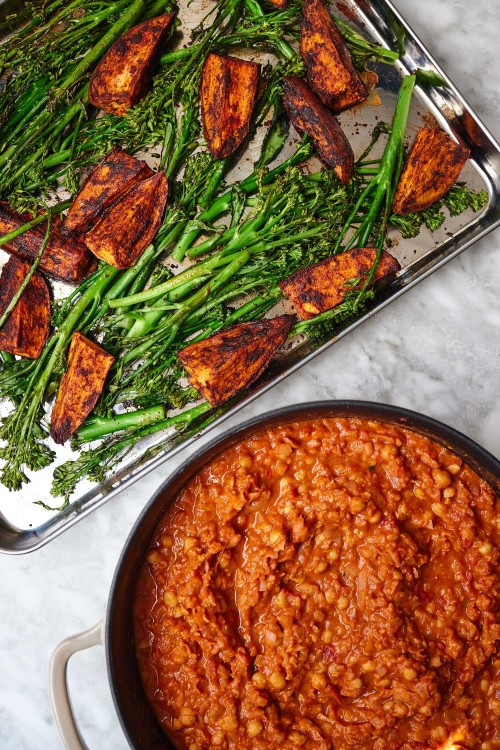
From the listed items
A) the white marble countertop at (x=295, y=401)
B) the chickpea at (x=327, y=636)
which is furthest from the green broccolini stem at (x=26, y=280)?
the chickpea at (x=327, y=636)

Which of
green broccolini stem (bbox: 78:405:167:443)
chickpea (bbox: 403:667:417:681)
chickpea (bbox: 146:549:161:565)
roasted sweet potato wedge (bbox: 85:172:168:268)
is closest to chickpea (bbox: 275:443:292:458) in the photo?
green broccolini stem (bbox: 78:405:167:443)

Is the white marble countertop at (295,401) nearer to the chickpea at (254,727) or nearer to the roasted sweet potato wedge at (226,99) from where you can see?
the chickpea at (254,727)

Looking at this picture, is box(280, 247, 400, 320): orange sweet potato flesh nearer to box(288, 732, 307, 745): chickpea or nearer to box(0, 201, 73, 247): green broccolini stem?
box(0, 201, 73, 247): green broccolini stem

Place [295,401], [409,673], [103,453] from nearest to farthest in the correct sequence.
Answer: [409,673]
[103,453]
[295,401]

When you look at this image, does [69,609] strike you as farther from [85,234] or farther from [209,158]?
[209,158]

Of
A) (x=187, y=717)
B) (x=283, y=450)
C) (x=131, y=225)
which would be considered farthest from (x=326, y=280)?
(x=187, y=717)

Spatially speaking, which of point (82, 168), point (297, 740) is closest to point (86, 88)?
point (82, 168)

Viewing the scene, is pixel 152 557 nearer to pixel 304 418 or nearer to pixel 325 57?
pixel 304 418
